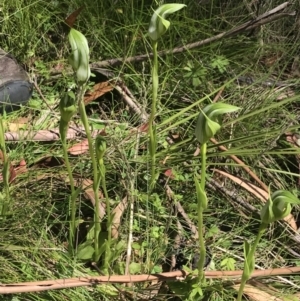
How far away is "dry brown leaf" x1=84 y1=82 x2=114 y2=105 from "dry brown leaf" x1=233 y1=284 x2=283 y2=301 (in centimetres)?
71

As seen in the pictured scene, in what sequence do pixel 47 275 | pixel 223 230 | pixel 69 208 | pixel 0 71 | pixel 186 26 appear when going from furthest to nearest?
1. pixel 186 26
2. pixel 0 71
3. pixel 223 230
4. pixel 69 208
5. pixel 47 275

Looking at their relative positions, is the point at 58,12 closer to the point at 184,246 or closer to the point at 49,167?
the point at 49,167

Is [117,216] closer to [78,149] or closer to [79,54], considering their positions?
[78,149]

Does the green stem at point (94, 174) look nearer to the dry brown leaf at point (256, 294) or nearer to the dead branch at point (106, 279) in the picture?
the dead branch at point (106, 279)

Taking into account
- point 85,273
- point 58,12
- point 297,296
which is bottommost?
point 297,296

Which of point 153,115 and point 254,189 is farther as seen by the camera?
point 254,189

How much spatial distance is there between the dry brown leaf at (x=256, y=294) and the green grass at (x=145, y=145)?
3cm

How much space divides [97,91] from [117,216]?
0.49 meters

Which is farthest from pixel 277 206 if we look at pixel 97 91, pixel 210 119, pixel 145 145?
pixel 97 91

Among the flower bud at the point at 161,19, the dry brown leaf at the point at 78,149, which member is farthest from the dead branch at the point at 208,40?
the flower bud at the point at 161,19

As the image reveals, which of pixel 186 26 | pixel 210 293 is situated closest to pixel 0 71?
pixel 186 26

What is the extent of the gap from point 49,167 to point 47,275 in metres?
0.31

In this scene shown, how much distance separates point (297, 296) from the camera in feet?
4.07

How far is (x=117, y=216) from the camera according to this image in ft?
4.26
